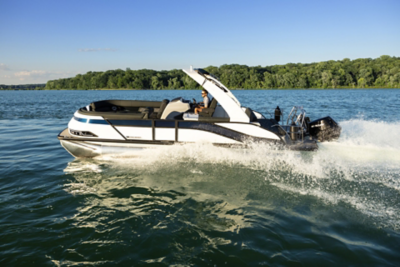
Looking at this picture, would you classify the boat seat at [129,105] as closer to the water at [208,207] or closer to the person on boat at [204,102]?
the person on boat at [204,102]

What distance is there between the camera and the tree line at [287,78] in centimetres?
8552

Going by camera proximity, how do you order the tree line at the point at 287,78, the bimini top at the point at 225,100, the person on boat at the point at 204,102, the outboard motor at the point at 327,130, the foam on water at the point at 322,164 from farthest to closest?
the tree line at the point at 287,78 < the person on boat at the point at 204,102 < the bimini top at the point at 225,100 < the outboard motor at the point at 327,130 < the foam on water at the point at 322,164

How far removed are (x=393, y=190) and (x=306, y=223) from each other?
7.83ft

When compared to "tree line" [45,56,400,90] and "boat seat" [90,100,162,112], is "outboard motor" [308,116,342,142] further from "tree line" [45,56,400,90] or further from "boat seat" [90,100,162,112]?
"tree line" [45,56,400,90]

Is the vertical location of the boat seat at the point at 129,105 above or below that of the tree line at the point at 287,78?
below

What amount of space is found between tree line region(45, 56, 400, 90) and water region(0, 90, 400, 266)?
189ft

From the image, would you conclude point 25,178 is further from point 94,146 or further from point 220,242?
point 220,242

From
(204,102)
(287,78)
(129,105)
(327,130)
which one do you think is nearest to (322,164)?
(327,130)

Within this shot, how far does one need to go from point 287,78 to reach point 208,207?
9611 centimetres

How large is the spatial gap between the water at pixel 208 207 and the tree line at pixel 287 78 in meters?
57.6

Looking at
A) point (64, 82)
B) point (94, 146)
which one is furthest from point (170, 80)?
point (94, 146)

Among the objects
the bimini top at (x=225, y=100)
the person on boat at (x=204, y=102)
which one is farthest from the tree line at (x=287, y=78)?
the bimini top at (x=225, y=100)

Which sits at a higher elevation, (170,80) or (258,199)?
(170,80)

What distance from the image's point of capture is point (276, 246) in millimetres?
4023
